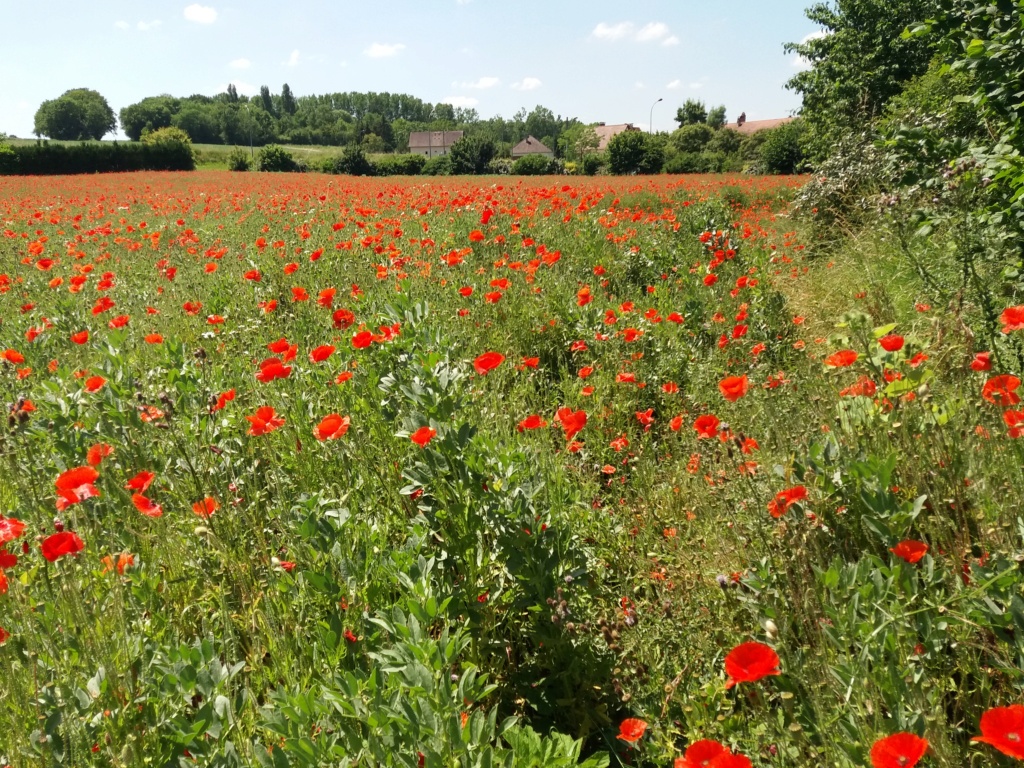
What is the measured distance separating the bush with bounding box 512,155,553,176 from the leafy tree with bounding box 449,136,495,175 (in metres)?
3.25

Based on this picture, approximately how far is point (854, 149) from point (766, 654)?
1016cm

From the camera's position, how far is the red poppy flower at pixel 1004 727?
3.28 feet

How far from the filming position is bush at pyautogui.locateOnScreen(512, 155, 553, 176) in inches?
1731

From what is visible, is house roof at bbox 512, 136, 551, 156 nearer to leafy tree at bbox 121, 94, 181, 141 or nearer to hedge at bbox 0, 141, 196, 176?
leafy tree at bbox 121, 94, 181, 141

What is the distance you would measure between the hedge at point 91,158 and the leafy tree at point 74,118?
201 feet

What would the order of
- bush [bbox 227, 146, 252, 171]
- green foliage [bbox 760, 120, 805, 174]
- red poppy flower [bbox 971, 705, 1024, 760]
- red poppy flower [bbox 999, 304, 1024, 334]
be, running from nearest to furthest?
red poppy flower [bbox 971, 705, 1024, 760], red poppy flower [bbox 999, 304, 1024, 334], green foliage [bbox 760, 120, 805, 174], bush [bbox 227, 146, 252, 171]

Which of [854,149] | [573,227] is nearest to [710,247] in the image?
[573,227]

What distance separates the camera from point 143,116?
97.8 meters

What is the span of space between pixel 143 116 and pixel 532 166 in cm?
8267

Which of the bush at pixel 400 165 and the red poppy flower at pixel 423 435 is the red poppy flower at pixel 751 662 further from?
the bush at pixel 400 165

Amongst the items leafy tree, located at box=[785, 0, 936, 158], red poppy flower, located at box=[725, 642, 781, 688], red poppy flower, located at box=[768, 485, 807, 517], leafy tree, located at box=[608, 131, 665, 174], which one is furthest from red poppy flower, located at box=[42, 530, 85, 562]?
leafy tree, located at box=[608, 131, 665, 174]

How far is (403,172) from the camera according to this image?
4509cm

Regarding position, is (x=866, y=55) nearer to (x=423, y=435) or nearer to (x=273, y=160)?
(x=423, y=435)

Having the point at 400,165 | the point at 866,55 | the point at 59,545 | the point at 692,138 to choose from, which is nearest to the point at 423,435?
the point at 59,545
